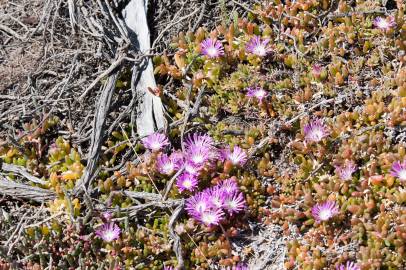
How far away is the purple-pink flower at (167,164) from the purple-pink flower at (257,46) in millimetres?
792

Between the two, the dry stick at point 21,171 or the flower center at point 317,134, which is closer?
the flower center at point 317,134

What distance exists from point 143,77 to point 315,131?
1.00 m

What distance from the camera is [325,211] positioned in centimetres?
272

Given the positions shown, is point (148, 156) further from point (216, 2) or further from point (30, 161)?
point (216, 2)

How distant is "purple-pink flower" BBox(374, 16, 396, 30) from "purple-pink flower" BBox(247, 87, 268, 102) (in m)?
0.71

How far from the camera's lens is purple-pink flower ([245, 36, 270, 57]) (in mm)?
3379

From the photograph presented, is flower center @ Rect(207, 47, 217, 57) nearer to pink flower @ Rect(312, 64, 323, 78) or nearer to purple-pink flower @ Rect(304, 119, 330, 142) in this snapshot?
pink flower @ Rect(312, 64, 323, 78)

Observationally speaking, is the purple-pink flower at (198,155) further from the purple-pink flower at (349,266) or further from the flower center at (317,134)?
the purple-pink flower at (349,266)

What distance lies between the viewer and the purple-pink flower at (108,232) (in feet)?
9.11

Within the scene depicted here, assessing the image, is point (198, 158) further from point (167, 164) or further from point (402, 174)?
point (402, 174)

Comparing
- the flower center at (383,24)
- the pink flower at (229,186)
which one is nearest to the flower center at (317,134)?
the pink flower at (229,186)

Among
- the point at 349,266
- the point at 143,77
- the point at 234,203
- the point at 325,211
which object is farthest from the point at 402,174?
the point at 143,77

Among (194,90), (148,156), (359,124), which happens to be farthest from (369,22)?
(148,156)

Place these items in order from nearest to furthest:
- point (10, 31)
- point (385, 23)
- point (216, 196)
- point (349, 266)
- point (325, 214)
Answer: point (349, 266), point (325, 214), point (216, 196), point (385, 23), point (10, 31)
